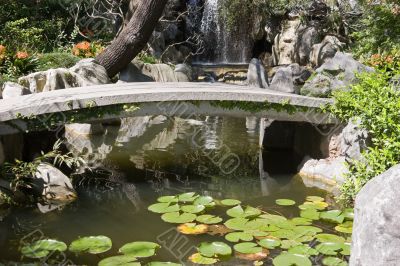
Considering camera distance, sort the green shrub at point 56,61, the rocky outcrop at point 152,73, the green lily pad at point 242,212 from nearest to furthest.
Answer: the green lily pad at point 242,212 → the green shrub at point 56,61 → the rocky outcrop at point 152,73

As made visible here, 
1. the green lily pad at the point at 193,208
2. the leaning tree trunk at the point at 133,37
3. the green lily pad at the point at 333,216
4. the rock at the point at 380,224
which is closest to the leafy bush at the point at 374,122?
the green lily pad at the point at 333,216

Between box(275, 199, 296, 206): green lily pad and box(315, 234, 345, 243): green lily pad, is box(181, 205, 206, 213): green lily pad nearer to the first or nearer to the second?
box(275, 199, 296, 206): green lily pad

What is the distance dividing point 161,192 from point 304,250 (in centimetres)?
223

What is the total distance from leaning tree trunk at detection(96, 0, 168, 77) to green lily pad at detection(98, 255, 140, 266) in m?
6.52

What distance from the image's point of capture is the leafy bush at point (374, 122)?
476 cm

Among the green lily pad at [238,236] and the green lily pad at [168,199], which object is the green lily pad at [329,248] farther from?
the green lily pad at [168,199]

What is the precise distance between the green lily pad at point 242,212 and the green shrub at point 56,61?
6.75 m

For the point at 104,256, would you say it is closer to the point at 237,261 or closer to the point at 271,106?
the point at 237,261

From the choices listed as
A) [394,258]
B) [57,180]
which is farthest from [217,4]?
[394,258]

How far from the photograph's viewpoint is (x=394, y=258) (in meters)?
2.63

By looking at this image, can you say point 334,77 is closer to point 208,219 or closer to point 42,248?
point 208,219

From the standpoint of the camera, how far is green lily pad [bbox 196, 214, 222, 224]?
486 centimetres

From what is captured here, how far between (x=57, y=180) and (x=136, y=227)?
4.23ft

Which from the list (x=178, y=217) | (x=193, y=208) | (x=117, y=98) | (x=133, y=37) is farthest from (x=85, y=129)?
(x=178, y=217)
